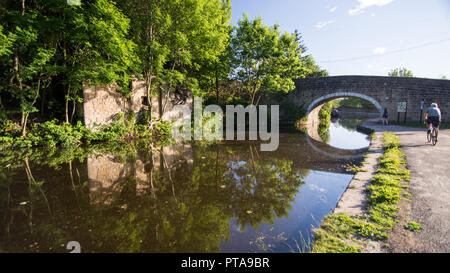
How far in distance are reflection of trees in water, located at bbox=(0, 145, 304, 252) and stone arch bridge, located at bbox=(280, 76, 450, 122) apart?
17.4 m

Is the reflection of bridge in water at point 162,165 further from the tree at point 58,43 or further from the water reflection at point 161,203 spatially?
the tree at point 58,43

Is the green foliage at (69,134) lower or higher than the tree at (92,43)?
lower

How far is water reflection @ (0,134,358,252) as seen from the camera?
2461 millimetres

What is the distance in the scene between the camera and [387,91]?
18297 millimetres

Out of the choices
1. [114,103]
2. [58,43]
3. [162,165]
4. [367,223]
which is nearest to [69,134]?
[114,103]

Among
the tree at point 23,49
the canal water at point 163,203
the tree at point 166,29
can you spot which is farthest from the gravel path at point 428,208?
the tree at point 23,49

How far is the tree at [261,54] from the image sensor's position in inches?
606

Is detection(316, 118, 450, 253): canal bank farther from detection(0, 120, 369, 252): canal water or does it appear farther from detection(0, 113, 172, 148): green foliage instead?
detection(0, 113, 172, 148): green foliage

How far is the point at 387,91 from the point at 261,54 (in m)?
12.6

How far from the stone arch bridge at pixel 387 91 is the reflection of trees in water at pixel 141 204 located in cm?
1735

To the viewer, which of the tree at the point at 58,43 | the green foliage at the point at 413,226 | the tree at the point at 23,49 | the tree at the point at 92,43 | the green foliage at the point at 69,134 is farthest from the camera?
the green foliage at the point at 69,134

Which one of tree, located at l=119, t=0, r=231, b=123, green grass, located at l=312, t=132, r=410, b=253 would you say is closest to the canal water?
green grass, located at l=312, t=132, r=410, b=253

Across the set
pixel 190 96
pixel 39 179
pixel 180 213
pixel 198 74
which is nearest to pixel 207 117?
pixel 190 96
